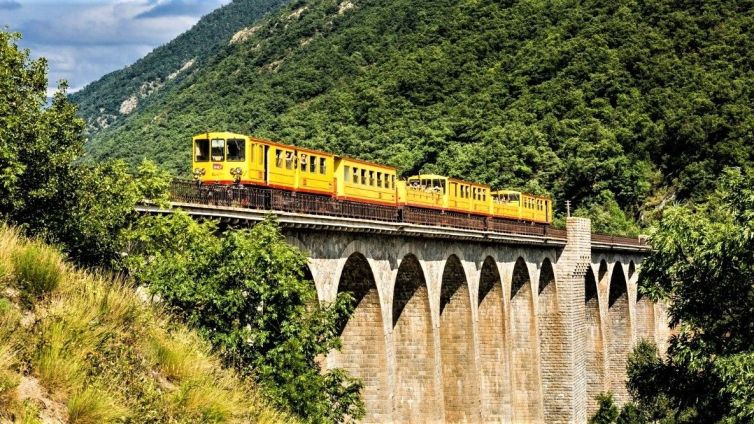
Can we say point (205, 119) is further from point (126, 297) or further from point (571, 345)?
point (126, 297)

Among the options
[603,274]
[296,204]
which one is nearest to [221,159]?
[296,204]

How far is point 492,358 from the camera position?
4834 centimetres

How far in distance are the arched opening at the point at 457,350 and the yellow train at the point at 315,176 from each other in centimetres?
368

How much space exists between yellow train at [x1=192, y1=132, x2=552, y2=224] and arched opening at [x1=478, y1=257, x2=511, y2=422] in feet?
15.2

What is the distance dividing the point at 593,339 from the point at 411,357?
2831cm

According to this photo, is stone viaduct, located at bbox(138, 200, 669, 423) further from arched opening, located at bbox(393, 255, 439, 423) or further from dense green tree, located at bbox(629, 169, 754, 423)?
dense green tree, located at bbox(629, 169, 754, 423)

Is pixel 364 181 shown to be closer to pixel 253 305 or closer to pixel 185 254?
pixel 185 254

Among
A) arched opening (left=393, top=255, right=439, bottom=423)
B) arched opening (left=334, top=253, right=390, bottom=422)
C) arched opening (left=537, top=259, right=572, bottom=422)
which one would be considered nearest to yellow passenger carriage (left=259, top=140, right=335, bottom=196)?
arched opening (left=334, top=253, right=390, bottom=422)

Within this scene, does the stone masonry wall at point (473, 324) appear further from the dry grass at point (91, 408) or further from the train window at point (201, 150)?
the dry grass at point (91, 408)

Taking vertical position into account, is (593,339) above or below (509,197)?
below

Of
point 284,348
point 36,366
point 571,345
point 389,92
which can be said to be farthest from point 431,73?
point 36,366

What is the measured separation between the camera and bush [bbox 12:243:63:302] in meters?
13.6

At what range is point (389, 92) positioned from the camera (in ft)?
366

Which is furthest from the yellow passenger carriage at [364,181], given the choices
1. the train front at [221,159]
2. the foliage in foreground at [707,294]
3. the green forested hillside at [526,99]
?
the green forested hillside at [526,99]
